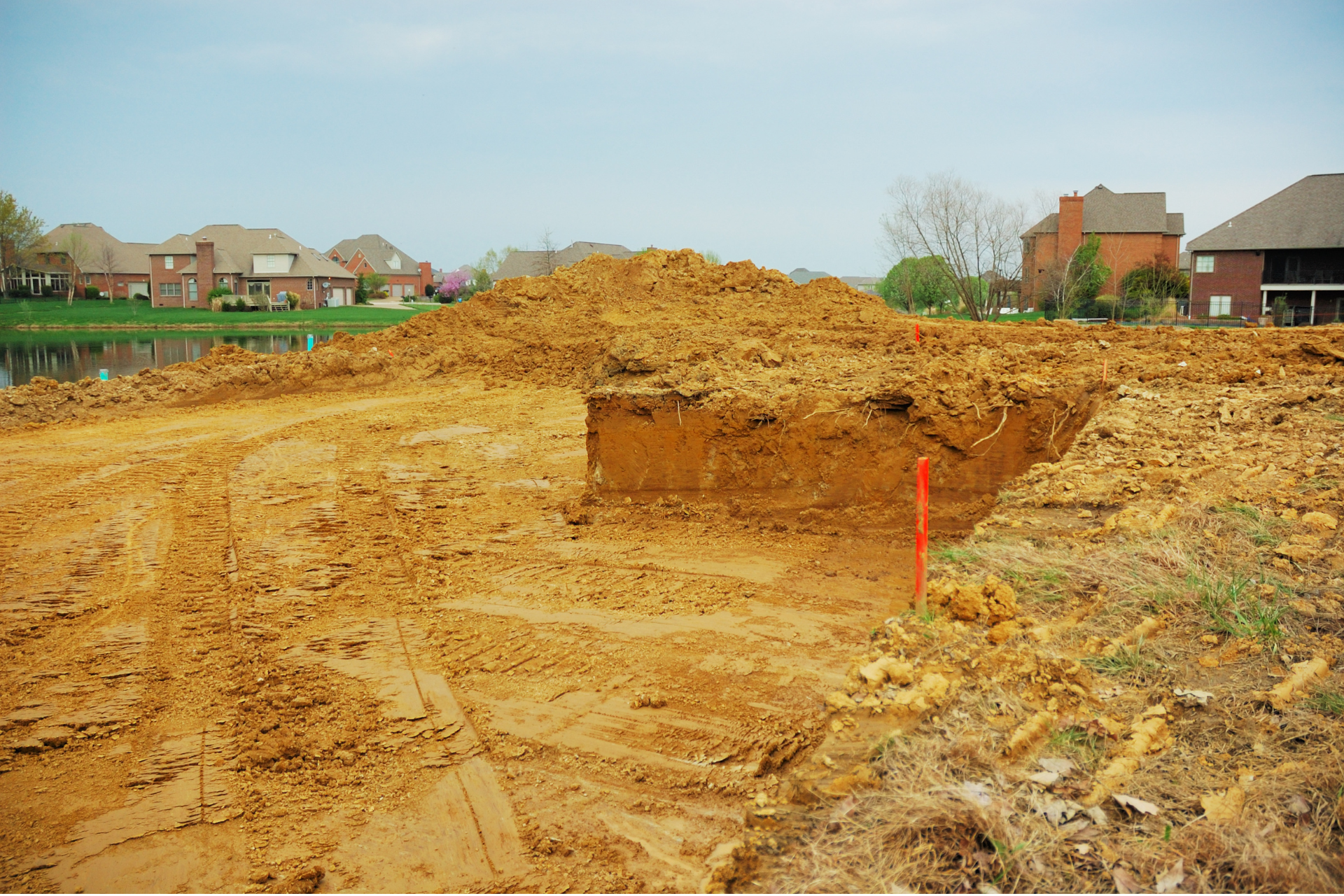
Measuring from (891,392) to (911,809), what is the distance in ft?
20.4

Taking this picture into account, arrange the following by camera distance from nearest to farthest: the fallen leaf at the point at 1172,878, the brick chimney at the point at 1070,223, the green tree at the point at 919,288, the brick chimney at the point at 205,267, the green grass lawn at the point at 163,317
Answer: the fallen leaf at the point at 1172,878 → the green tree at the point at 919,288 → the brick chimney at the point at 1070,223 → the green grass lawn at the point at 163,317 → the brick chimney at the point at 205,267

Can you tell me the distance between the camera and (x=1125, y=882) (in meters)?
2.89

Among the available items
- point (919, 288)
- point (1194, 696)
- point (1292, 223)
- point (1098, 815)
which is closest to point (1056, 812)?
point (1098, 815)

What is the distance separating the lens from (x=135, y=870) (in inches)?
147

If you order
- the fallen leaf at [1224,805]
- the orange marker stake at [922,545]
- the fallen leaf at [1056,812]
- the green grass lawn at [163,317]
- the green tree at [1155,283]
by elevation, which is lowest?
the fallen leaf at [1056,812]

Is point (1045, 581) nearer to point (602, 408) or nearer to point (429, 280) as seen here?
point (602, 408)

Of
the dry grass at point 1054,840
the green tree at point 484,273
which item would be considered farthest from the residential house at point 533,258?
the dry grass at point 1054,840

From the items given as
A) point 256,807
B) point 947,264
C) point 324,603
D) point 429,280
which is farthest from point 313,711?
point 429,280

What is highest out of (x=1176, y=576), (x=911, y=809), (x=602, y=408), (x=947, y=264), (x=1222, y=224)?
(x=1222, y=224)

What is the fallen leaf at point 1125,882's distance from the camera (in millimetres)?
2857

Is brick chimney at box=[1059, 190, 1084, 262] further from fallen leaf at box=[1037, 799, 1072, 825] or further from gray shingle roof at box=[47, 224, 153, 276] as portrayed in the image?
gray shingle roof at box=[47, 224, 153, 276]

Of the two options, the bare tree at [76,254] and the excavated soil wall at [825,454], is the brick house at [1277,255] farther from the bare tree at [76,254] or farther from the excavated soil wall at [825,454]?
the bare tree at [76,254]

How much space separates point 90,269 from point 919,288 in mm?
66348

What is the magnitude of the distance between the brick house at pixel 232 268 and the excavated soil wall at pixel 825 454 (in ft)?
206
